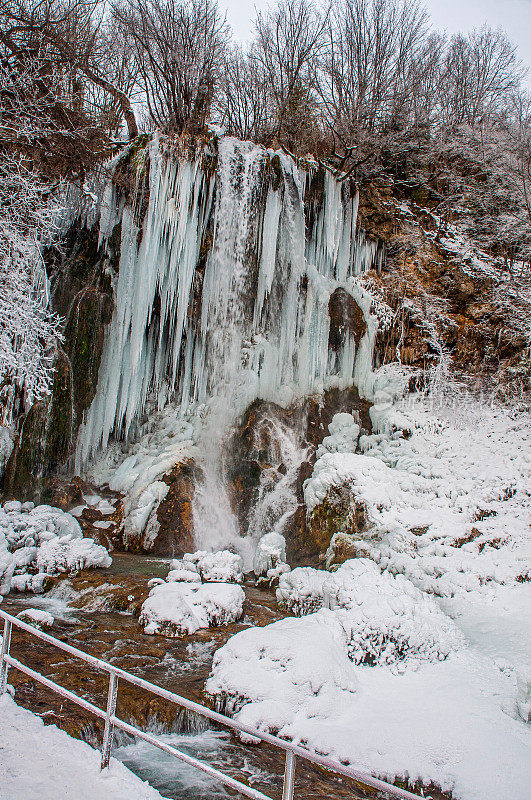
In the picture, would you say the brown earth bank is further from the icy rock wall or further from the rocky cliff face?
the icy rock wall

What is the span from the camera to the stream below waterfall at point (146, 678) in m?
3.50

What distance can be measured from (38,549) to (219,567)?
2833mm

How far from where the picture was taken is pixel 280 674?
4.37m

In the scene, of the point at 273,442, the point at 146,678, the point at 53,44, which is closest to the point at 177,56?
the point at 53,44

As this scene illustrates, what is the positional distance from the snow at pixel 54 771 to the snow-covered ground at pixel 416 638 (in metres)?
1.73

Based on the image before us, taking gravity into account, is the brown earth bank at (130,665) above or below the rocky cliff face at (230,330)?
below

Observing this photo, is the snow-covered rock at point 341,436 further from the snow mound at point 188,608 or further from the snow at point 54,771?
the snow at point 54,771

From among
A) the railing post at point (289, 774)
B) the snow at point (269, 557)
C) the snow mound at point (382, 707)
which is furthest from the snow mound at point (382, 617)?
the railing post at point (289, 774)

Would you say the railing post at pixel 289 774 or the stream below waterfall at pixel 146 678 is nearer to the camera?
the railing post at pixel 289 774

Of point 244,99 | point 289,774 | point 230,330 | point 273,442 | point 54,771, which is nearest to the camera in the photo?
point 289,774

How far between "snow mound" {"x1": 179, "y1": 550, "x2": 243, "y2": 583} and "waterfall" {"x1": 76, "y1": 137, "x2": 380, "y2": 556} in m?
2.69

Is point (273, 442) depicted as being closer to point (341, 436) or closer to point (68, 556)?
point (341, 436)

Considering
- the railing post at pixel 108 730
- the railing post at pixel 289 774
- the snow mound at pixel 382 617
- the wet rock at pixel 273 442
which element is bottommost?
the snow mound at pixel 382 617

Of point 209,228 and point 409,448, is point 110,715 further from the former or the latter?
point 209,228
